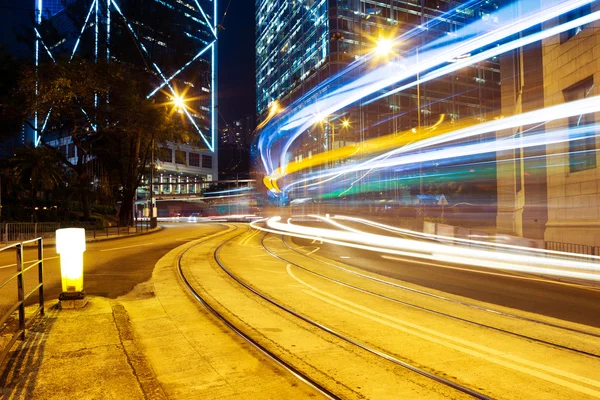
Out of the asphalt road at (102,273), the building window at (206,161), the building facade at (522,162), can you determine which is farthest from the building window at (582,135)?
the building window at (206,161)

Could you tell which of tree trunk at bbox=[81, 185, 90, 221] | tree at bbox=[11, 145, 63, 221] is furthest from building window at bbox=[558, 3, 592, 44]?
tree at bbox=[11, 145, 63, 221]

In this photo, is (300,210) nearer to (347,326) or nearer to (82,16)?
(82,16)

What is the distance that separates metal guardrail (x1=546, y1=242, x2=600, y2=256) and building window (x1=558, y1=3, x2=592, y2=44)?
9407 mm

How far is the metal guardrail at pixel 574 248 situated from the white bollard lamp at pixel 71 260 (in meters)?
15.2

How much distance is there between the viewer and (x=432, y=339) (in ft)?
21.1

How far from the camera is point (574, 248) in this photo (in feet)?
53.5

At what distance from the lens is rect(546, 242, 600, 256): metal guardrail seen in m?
15.1

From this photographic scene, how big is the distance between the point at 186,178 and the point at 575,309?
10315 centimetres

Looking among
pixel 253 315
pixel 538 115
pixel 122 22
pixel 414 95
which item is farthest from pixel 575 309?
pixel 414 95

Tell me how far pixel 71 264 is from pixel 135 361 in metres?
3.28

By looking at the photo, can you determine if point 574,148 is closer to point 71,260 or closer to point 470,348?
point 470,348

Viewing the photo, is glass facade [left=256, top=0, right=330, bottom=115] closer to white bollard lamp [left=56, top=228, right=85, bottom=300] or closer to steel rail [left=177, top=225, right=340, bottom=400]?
steel rail [left=177, top=225, right=340, bottom=400]

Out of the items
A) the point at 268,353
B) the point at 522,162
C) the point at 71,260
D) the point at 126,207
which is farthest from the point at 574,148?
the point at 126,207

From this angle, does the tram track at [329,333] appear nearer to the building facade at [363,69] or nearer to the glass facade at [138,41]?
the glass facade at [138,41]
